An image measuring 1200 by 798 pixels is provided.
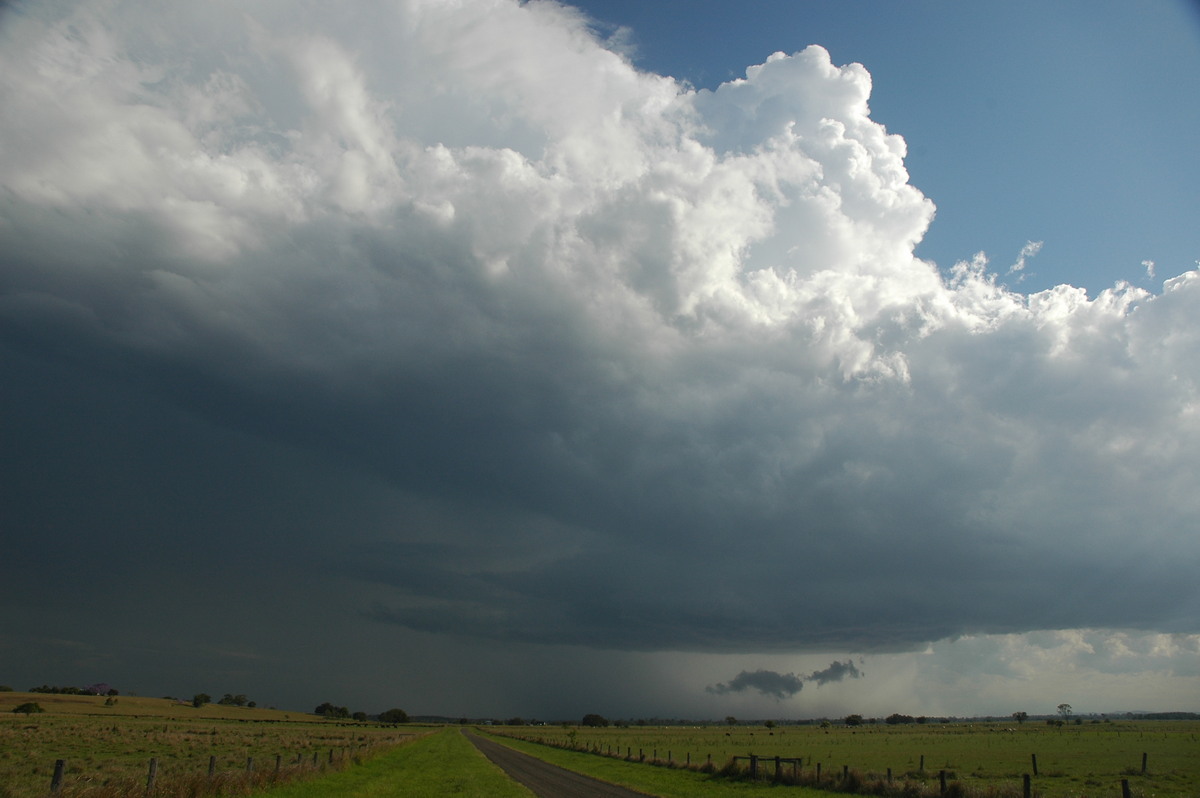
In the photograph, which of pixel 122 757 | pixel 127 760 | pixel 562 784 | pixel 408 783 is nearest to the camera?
pixel 408 783

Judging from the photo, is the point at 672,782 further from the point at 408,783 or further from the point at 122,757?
the point at 122,757

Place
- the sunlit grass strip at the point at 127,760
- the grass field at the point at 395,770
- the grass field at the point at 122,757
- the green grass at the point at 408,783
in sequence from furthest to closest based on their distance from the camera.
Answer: the green grass at the point at 408,783, the grass field at the point at 122,757, the grass field at the point at 395,770, the sunlit grass strip at the point at 127,760

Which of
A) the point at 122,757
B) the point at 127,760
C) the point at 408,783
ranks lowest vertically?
the point at 122,757

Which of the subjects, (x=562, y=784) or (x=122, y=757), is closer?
(x=562, y=784)

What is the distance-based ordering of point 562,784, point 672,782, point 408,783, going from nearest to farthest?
point 408,783 → point 562,784 → point 672,782

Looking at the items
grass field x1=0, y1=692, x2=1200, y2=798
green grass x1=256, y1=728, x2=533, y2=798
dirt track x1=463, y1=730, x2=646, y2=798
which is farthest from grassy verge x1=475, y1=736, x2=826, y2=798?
green grass x1=256, y1=728, x2=533, y2=798

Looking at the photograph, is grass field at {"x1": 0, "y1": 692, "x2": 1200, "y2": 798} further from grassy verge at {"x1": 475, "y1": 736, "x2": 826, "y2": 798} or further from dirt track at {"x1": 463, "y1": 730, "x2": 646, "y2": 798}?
dirt track at {"x1": 463, "y1": 730, "x2": 646, "y2": 798}

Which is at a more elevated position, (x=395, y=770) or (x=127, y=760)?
(x=395, y=770)

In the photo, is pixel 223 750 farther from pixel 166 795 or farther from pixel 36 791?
pixel 166 795

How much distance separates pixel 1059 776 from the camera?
141 feet

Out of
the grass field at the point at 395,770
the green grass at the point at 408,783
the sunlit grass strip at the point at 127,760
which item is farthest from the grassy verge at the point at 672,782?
the sunlit grass strip at the point at 127,760

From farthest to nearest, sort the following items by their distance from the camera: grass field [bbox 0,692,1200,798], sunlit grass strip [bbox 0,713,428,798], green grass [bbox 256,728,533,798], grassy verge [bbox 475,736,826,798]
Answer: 1. grassy verge [bbox 475,736,826,798]
2. green grass [bbox 256,728,533,798]
3. grass field [bbox 0,692,1200,798]
4. sunlit grass strip [bbox 0,713,428,798]

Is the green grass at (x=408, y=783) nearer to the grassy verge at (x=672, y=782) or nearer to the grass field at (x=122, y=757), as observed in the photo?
the grass field at (x=122, y=757)

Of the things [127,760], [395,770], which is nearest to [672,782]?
[395,770]
